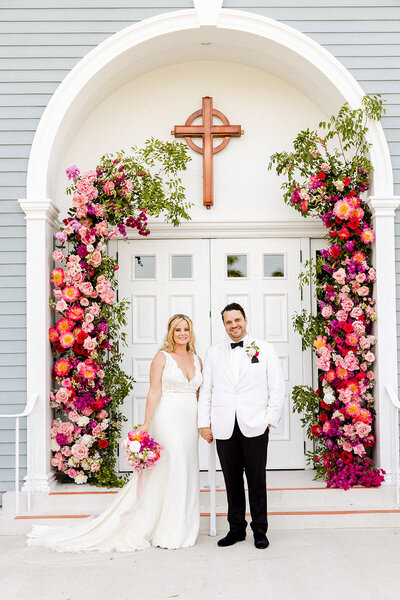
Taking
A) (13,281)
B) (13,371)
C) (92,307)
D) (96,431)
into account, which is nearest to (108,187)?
(92,307)

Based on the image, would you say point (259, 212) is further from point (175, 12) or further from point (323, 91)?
point (175, 12)

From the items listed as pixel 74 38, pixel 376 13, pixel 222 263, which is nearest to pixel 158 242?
pixel 222 263

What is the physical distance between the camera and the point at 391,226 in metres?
5.32

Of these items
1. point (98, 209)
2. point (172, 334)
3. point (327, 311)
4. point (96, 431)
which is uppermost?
point (98, 209)

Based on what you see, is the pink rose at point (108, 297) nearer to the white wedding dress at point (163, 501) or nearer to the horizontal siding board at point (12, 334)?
the horizontal siding board at point (12, 334)

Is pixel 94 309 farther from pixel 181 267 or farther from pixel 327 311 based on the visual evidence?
pixel 327 311

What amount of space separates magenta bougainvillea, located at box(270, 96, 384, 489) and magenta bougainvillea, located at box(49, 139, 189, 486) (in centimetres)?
117

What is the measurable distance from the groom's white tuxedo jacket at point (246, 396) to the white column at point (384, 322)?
130 centimetres

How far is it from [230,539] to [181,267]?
2.53 metres

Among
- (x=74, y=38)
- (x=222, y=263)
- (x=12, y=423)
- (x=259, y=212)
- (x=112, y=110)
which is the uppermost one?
(x=74, y=38)

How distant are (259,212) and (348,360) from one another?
161cm

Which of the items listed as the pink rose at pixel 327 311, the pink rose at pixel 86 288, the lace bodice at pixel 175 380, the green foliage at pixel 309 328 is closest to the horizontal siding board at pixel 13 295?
the pink rose at pixel 86 288

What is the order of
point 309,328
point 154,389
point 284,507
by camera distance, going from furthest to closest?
point 309,328
point 284,507
point 154,389

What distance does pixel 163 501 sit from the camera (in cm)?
442
